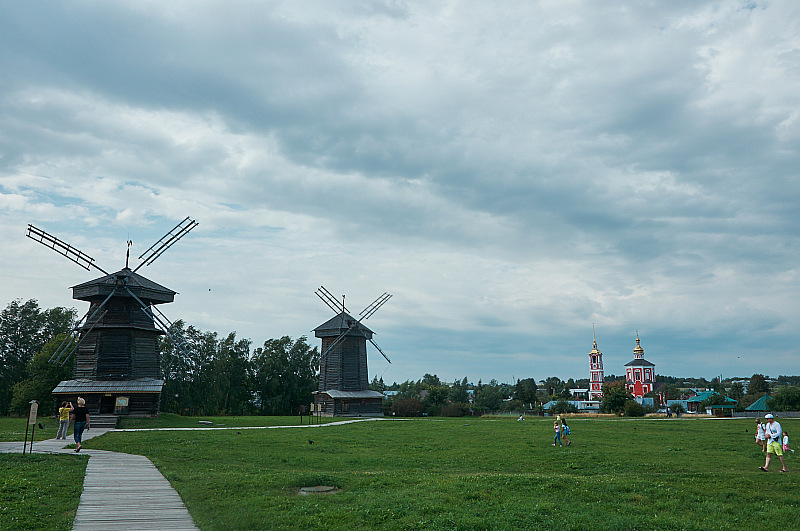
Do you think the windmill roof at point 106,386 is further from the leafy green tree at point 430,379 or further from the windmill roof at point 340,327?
the leafy green tree at point 430,379

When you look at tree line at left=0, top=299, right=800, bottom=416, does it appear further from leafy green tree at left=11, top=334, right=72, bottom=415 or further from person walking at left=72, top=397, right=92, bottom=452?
person walking at left=72, top=397, right=92, bottom=452

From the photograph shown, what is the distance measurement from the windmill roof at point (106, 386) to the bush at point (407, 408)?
41103 millimetres

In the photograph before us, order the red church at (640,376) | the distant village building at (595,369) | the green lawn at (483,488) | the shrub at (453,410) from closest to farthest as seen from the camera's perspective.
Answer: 1. the green lawn at (483,488)
2. the shrub at (453,410)
3. the red church at (640,376)
4. the distant village building at (595,369)

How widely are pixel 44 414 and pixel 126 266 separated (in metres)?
20.3

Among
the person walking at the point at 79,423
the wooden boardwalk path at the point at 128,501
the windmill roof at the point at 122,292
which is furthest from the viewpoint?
the windmill roof at the point at 122,292

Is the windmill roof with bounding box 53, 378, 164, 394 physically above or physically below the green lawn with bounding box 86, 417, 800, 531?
above

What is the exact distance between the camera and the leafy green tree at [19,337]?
220 ft

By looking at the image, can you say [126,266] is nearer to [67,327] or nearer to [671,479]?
[67,327]

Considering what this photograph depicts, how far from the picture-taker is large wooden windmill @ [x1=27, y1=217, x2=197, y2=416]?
150ft

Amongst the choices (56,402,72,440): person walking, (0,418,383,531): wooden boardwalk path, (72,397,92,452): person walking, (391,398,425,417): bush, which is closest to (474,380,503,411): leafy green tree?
(391,398,425,417): bush

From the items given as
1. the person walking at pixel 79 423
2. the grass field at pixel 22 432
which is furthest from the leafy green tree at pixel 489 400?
the person walking at pixel 79 423

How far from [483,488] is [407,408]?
7005 cm

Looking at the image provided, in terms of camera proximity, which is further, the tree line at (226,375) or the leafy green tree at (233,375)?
the leafy green tree at (233,375)

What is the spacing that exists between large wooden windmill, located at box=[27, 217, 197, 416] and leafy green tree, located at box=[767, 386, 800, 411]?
268ft
